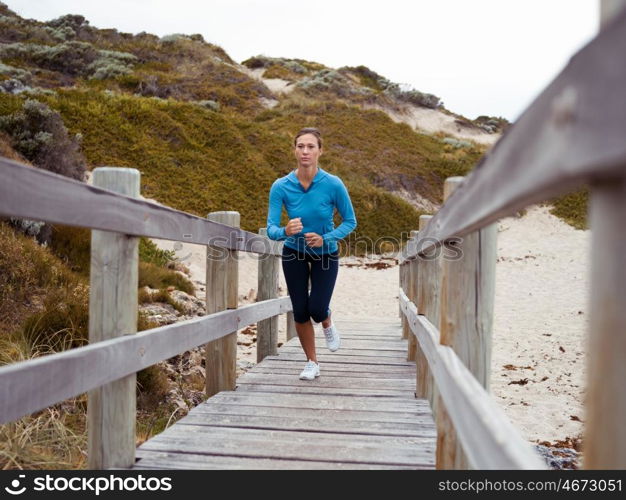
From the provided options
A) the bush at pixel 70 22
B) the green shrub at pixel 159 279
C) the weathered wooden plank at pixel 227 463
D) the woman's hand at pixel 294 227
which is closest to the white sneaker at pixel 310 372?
the woman's hand at pixel 294 227

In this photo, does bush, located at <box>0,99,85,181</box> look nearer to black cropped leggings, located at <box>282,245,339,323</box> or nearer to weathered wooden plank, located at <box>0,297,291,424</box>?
black cropped leggings, located at <box>282,245,339,323</box>

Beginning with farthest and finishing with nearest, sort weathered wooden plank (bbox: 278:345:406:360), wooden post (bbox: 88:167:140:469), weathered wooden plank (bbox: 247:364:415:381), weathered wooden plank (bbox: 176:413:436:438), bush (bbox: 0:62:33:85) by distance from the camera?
bush (bbox: 0:62:33:85) < weathered wooden plank (bbox: 278:345:406:360) < weathered wooden plank (bbox: 247:364:415:381) < weathered wooden plank (bbox: 176:413:436:438) < wooden post (bbox: 88:167:140:469)

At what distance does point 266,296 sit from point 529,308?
8759 mm

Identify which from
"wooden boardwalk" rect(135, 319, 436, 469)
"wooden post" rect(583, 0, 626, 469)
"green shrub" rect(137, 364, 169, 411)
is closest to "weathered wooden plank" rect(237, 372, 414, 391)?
"wooden boardwalk" rect(135, 319, 436, 469)

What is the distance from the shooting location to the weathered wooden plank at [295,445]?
9.59ft

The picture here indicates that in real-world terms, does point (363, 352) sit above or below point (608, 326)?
below

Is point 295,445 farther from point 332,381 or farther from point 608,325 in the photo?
point 608,325

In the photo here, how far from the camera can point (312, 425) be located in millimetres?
3518

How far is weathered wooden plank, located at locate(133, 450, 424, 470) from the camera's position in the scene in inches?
106

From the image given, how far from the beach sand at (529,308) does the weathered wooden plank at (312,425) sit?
7.43ft

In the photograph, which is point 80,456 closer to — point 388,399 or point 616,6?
point 388,399

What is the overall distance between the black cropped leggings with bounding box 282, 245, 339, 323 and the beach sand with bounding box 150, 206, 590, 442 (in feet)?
7.47

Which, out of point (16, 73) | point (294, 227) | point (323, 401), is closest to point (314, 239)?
point (294, 227)

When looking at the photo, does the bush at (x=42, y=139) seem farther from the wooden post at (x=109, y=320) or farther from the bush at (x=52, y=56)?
the bush at (x=52, y=56)
